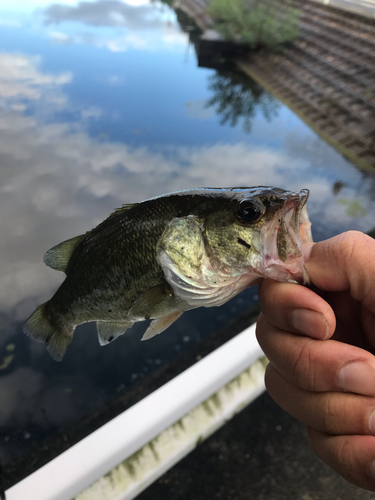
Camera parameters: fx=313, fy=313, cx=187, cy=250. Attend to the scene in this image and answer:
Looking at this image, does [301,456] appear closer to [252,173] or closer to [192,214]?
[192,214]

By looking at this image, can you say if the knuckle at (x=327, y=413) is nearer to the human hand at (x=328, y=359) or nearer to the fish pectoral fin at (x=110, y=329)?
Answer: the human hand at (x=328, y=359)

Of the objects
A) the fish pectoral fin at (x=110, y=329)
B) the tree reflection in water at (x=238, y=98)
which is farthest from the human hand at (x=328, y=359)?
the tree reflection in water at (x=238, y=98)

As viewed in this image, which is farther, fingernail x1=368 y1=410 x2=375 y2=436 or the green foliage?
the green foliage

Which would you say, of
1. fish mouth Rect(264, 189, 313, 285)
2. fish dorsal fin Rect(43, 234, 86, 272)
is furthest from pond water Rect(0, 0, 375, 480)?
fish mouth Rect(264, 189, 313, 285)

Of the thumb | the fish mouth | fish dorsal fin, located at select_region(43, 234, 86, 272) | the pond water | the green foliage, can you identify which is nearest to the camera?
the fish mouth

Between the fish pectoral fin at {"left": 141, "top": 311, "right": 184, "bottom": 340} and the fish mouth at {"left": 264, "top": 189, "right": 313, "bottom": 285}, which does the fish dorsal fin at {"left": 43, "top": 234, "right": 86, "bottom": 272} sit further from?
the fish mouth at {"left": 264, "top": 189, "right": 313, "bottom": 285}

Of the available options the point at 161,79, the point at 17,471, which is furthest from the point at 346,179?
the point at 17,471
